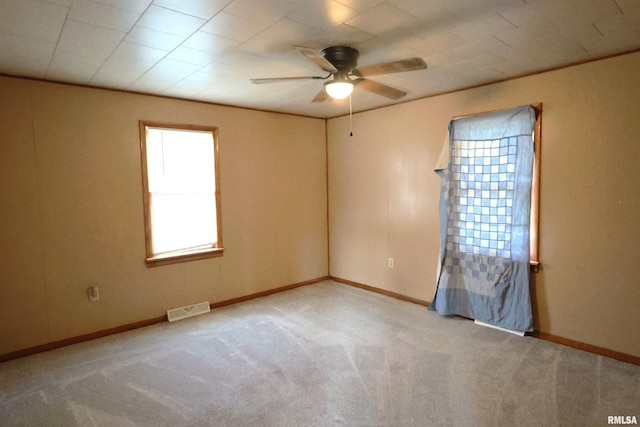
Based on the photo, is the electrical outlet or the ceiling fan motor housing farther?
the electrical outlet

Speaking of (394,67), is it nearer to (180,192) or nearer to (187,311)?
(180,192)

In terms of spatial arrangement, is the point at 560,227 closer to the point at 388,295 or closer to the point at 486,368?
the point at 486,368

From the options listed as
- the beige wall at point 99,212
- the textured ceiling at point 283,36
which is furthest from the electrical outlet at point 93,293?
the textured ceiling at point 283,36

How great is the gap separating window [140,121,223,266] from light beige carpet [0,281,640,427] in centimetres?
84

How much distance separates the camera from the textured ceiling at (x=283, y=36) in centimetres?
189

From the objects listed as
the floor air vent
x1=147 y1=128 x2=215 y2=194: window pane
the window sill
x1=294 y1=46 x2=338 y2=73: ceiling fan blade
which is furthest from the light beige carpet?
x1=294 y1=46 x2=338 y2=73: ceiling fan blade

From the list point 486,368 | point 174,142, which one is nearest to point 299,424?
point 486,368

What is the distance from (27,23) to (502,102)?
3.61 meters

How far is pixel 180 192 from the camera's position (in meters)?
3.87

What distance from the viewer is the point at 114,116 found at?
134 inches

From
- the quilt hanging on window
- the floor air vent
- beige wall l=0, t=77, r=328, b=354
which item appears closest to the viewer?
beige wall l=0, t=77, r=328, b=354

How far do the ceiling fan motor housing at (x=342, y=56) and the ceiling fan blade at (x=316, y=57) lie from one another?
0.27 ft

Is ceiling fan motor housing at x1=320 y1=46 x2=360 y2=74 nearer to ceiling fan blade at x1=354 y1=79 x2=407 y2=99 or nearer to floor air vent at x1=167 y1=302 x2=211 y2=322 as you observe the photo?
ceiling fan blade at x1=354 y1=79 x2=407 y2=99

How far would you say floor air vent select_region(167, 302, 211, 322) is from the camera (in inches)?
148
